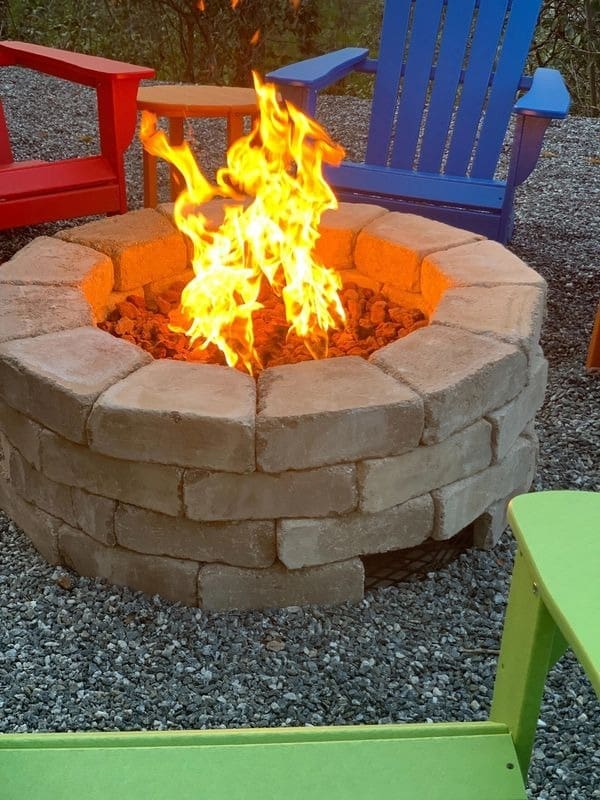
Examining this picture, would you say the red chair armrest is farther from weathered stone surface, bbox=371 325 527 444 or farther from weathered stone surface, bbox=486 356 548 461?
weathered stone surface, bbox=486 356 548 461

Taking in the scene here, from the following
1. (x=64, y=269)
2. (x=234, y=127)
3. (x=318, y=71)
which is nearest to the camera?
(x=64, y=269)

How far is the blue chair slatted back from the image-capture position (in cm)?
388

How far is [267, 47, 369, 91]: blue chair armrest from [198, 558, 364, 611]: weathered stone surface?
198cm

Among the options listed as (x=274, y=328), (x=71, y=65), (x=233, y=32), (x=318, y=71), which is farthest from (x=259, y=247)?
(x=233, y=32)

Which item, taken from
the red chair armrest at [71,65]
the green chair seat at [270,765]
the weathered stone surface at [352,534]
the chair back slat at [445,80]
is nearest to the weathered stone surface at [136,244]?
the red chair armrest at [71,65]

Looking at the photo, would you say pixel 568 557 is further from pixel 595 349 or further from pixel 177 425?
pixel 595 349

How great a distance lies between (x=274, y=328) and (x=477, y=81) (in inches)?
77.2

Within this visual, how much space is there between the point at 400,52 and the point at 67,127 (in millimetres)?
2711

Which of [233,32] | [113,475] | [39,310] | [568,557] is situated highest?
[233,32]

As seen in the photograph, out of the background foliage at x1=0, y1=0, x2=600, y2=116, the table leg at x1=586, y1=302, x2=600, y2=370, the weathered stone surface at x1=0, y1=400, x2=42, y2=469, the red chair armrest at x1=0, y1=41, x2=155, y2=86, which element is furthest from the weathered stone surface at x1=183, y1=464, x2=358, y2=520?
the background foliage at x1=0, y1=0, x2=600, y2=116

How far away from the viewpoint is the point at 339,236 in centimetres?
282

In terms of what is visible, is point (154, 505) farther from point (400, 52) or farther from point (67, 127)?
point (67, 127)

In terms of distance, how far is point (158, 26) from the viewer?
7.56 meters

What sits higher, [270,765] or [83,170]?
[83,170]
